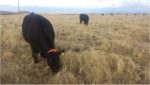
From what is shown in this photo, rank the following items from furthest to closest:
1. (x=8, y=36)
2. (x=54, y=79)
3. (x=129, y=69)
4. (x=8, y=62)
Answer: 1. (x=8, y=36)
2. (x=8, y=62)
3. (x=129, y=69)
4. (x=54, y=79)

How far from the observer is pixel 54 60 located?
7039 millimetres

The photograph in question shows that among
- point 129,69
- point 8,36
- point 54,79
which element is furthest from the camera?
point 8,36

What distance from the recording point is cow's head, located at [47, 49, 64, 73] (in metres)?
7.01

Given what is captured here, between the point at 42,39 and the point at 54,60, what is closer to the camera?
the point at 54,60

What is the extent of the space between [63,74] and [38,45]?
1417 millimetres

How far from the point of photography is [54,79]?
6.88m

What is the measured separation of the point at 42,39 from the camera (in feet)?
24.8

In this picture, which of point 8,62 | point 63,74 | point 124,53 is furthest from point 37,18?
point 124,53

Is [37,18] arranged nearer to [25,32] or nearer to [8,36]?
[25,32]

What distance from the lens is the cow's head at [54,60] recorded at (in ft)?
23.0

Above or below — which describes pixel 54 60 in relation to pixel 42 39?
below

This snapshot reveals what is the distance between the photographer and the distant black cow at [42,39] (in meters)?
7.06

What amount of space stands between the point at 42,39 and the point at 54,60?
839 millimetres

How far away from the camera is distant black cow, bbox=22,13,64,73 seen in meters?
7.06
